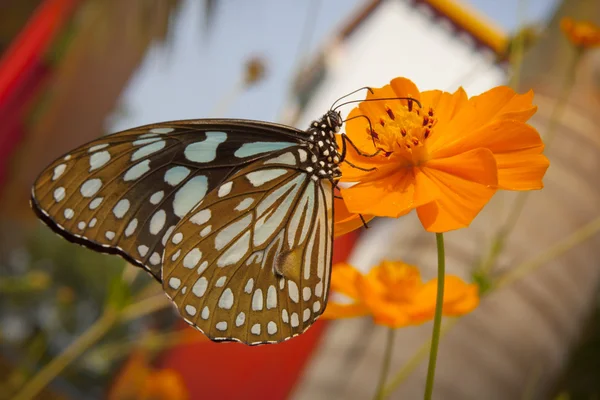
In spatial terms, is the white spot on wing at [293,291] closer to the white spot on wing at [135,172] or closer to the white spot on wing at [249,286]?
the white spot on wing at [249,286]

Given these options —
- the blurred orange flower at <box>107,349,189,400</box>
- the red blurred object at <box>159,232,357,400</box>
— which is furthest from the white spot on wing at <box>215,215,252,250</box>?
the red blurred object at <box>159,232,357,400</box>

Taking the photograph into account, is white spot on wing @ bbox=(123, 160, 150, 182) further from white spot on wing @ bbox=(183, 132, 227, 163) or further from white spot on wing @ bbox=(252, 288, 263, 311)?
white spot on wing @ bbox=(252, 288, 263, 311)

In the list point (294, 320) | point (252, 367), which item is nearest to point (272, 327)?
point (294, 320)

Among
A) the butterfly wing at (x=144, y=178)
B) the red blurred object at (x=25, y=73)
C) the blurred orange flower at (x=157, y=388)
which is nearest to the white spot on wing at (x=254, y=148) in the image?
the butterfly wing at (x=144, y=178)

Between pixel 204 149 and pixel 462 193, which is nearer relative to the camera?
pixel 462 193

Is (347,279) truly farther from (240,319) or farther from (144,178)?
(144,178)

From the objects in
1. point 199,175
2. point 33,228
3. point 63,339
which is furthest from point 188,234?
point 33,228

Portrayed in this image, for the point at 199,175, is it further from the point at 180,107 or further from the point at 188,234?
the point at 180,107
